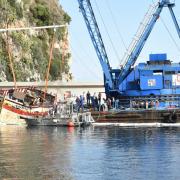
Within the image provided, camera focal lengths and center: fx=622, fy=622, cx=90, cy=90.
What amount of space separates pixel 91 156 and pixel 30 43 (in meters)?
89.2

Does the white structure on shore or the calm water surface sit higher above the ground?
the white structure on shore

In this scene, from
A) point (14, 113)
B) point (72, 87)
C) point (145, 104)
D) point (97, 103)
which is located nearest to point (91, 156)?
point (145, 104)

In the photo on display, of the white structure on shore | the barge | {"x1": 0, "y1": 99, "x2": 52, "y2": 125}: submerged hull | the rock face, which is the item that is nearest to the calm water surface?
the barge

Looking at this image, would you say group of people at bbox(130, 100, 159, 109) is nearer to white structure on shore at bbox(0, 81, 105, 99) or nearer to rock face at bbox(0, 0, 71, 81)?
white structure on shore at bbox(0, 81, 105, 99)

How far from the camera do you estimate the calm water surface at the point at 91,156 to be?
33.0 m

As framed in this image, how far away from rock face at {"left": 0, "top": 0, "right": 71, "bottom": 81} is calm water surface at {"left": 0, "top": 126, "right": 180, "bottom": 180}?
57.5 metres

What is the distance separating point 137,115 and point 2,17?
189ft

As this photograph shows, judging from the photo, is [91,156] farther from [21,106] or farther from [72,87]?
[72,87]

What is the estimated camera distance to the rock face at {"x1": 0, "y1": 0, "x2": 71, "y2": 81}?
11812 cm

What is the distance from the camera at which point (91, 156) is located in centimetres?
4088

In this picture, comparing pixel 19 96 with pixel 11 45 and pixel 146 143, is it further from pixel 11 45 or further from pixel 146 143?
pixel 11 45

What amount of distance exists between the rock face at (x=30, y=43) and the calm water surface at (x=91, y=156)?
57523 millimetres

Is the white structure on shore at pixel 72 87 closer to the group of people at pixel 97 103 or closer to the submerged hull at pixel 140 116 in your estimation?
the group of people at pixel 97 103

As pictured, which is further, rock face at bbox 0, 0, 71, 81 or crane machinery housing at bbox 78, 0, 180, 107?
rock face at bbox 0, 0, 71, 81
